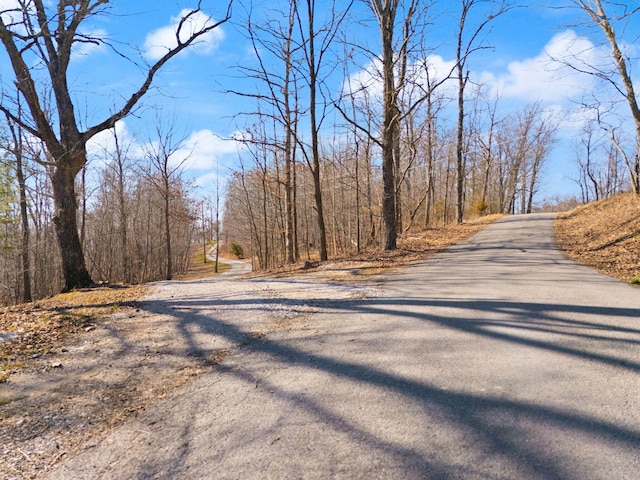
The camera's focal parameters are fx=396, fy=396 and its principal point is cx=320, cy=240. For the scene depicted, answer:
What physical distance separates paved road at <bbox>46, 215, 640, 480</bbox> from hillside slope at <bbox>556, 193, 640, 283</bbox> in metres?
3.96

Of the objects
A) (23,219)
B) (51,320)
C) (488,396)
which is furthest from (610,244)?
(23,219)

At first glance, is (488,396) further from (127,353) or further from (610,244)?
(610,244)

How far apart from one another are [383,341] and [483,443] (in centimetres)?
180

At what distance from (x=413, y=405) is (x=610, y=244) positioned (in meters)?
11.1

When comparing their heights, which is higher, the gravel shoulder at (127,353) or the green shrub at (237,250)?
the green shrub at (237,250)

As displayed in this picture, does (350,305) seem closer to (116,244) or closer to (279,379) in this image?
(279,379)

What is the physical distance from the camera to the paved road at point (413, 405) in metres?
2.09

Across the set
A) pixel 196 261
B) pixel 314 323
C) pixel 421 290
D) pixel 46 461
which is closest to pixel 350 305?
pixel 314 323

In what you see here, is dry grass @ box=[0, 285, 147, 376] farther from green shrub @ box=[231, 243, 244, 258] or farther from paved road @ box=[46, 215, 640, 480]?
green shrub @ box=[231, 243, 244, 258]

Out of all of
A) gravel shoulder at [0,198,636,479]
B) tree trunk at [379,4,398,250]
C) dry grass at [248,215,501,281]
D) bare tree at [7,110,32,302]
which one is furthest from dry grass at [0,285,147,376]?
bare tree at [7,110,32,302]

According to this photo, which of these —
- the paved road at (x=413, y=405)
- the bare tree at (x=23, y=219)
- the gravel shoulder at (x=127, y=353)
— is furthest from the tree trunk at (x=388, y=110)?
the bare tree at (x=23, y=219)

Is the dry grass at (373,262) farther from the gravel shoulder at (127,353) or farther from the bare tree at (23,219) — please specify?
the bare tree at (23,219)

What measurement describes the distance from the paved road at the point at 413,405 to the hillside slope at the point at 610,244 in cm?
396

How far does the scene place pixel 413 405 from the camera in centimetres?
267
